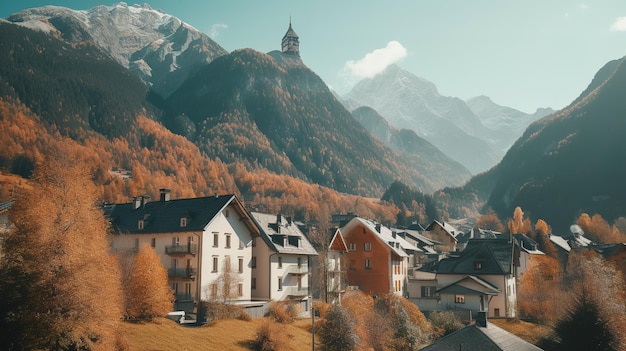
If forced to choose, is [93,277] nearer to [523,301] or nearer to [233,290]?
[233,290]

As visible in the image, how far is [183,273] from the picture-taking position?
56656mm

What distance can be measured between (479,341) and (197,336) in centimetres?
2112

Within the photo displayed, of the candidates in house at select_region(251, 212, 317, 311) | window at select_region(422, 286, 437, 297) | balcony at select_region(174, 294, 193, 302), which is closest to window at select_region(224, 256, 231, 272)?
balcony at select_region(174, 294, 193, 302)

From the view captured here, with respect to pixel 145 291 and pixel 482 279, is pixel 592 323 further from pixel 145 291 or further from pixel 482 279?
pixel 145 291

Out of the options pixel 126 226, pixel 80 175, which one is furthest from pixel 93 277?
pixel 126 226

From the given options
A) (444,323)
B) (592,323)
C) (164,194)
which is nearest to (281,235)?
(164,194)

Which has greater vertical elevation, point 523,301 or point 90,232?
point 90,232

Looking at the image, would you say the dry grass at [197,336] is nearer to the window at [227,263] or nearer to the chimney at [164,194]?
the window at [227,263]

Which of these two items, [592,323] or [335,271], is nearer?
[592,323]

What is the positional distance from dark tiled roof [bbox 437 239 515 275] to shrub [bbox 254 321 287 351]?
35271mm

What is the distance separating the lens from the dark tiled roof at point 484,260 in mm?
72938

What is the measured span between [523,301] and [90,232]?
5872cm

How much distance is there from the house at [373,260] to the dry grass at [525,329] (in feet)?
56.0

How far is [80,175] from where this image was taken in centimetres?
3931
